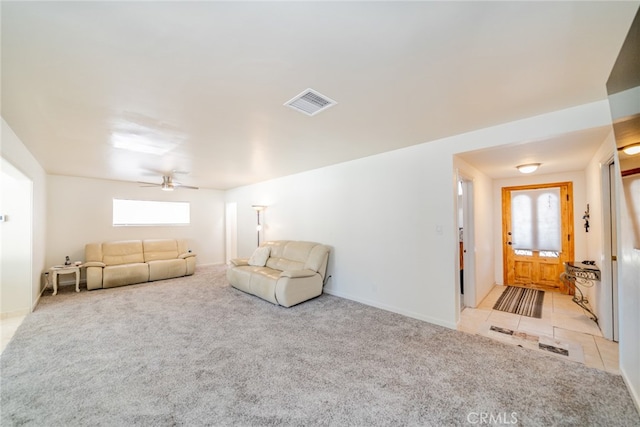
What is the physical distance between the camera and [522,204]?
17.0ft

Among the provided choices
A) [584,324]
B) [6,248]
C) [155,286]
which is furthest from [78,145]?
[584,324]

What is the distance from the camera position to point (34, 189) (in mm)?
4020

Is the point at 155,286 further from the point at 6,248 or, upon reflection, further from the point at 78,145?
the point at 78,145

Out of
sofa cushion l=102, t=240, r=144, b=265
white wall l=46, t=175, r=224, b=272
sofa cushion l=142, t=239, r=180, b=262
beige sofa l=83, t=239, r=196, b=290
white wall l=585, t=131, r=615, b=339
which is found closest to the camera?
Answer: white wall l=585, t=131, r=615, b=339

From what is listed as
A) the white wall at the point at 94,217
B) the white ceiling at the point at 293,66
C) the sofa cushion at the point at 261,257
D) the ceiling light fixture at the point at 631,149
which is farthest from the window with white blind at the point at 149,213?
the ceiling light fixture at the point at 631,149

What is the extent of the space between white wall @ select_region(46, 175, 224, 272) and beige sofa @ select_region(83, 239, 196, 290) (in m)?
0.53

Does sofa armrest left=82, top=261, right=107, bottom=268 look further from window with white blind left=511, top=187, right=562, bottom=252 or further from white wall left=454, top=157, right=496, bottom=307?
window with white blind left=511, top=187, right=562, bottom=252

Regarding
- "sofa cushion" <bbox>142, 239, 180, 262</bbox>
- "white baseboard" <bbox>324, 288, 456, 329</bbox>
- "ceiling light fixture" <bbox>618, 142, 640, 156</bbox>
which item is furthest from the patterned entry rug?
"sofa cushion" <bbox>142, 239, 180, 262</bbox>

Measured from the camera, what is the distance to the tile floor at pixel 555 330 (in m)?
2.55

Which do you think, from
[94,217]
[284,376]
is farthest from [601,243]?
[94,217]

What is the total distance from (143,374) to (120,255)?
4.54 meters

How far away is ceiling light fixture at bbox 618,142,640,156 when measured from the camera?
1.50m

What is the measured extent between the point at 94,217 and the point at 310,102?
21.0ft

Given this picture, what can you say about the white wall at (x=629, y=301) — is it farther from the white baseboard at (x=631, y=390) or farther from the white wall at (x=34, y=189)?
the white wall at (x=34, y=189)
